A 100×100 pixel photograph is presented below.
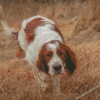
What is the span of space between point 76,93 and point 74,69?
1.24ft

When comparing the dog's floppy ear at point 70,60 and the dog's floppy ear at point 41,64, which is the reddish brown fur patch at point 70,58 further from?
the dog's floppy ear at point 41,64

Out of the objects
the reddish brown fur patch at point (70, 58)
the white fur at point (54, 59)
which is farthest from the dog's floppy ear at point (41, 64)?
the reddish brown fur patch at point (70, 58)

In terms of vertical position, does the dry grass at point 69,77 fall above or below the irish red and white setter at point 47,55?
below

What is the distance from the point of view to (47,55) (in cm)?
213

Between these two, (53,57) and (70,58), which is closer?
(53,57)

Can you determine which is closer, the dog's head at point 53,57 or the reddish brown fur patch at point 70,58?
the dog's head at point 53,57

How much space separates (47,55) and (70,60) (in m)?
0.42

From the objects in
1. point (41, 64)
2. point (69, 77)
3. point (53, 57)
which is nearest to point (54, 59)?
point (53, 57)

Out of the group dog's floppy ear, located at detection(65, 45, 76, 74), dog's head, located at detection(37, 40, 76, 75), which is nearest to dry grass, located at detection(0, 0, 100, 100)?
dog's floppy ear, located at detection(65, 45, 76, 74)

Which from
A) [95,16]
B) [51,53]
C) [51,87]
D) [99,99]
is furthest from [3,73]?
[95,16]

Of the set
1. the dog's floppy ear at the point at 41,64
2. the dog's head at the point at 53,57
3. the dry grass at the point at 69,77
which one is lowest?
the dry grass at the point at 69,77

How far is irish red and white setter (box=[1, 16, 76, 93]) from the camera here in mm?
2094

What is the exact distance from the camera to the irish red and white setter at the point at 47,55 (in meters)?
2.09

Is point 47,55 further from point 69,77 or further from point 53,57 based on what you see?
point 69,77
